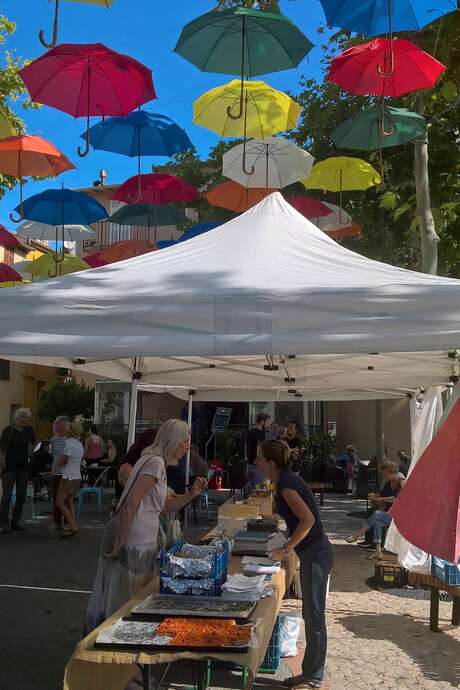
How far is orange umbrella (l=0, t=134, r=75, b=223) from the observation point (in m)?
8.07

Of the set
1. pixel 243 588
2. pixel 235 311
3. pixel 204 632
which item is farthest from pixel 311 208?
pixel 204 632

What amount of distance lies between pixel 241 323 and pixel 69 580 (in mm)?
5340

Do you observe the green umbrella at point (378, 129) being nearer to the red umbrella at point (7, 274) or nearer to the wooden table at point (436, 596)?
the wooden table at point (436, 596)

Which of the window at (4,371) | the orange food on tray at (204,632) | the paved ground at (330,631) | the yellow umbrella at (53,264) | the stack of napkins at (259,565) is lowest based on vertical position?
the paved ground at (330,631)

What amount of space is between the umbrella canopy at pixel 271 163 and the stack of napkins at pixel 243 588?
649 cm

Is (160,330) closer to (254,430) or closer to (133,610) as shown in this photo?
(133,610)

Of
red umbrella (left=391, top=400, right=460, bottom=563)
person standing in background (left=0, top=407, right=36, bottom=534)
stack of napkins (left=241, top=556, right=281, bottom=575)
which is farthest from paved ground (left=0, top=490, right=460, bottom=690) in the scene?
red umbrella (left=391, top=400, right=460, bottom=563)

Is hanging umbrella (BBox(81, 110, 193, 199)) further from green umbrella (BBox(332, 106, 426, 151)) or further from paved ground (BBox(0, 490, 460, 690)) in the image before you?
paved ground (BBox(0, 490, 460, 690))

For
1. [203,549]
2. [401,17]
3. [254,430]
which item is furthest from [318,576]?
[254,430]

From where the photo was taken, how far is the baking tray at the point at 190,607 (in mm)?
3193

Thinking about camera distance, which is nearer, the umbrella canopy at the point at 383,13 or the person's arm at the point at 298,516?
the person's arm at the point at 298,516

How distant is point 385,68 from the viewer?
6.32m

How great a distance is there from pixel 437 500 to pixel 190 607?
1.22 metres

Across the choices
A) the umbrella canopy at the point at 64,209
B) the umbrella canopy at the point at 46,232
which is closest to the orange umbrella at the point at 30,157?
the umbrella canopy at the point at 64,209
